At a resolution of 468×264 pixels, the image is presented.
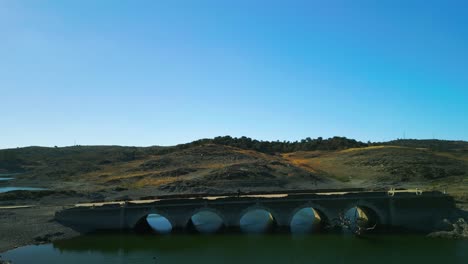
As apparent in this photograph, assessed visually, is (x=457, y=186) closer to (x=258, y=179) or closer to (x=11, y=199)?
(x=258, y=179)

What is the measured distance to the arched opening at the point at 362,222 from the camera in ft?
168

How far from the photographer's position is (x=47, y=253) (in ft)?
143

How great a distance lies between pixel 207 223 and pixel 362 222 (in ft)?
64.3

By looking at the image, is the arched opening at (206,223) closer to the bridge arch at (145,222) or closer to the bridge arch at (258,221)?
the bridge arch at (258,221)

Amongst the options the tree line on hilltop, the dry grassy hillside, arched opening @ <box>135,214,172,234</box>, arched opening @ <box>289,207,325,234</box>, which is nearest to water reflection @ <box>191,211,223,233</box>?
arched opening @ <box>135,214,172,234</box>

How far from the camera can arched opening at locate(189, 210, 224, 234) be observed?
177 ft

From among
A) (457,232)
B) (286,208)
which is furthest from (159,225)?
(457,232)

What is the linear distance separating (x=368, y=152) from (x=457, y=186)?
40198mm

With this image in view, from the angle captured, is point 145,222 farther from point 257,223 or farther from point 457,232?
point 457,232

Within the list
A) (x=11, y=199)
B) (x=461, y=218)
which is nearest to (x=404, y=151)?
(x=461, y=218)

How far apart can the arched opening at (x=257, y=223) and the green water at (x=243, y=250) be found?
365 cm

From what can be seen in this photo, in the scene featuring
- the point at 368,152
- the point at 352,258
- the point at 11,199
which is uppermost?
the point at 368,152

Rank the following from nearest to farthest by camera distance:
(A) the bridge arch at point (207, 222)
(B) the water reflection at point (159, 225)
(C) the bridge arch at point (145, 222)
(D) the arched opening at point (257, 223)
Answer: (A) the bridge arch at point (207, 222) < (C) the bridge arch at point (145, 222) < (D) the arched opening at point (257, 223) < (B) the water reflection at point (159, 225)

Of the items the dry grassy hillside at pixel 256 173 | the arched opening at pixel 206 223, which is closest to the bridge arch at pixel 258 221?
the arched opening at pixel 206 223
